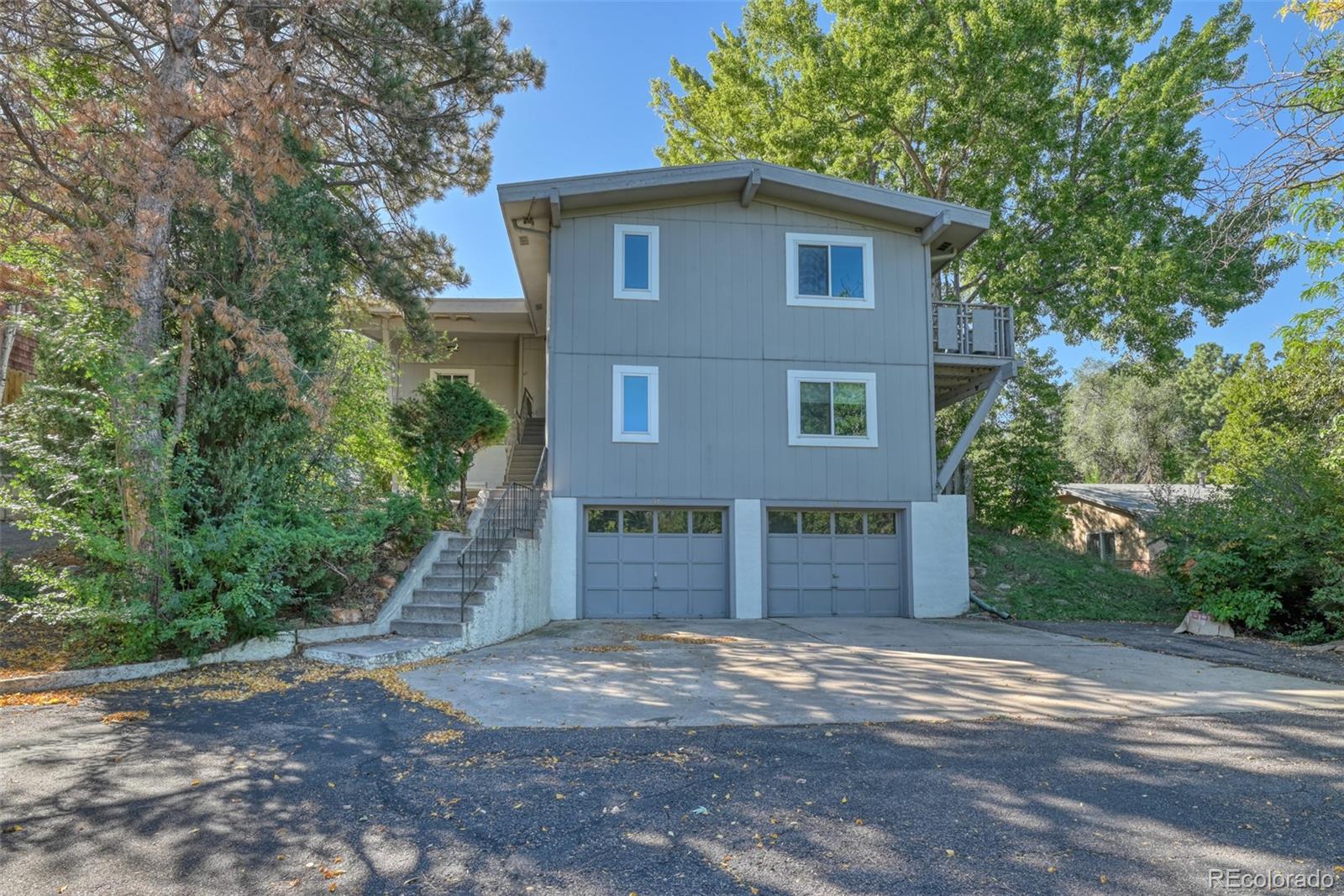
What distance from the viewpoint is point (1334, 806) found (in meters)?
3.90

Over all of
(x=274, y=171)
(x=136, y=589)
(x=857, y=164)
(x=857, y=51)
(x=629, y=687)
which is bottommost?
(x=629, y=687)

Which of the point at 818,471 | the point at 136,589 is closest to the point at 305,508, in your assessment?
the point at 136,589

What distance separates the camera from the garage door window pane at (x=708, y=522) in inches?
481

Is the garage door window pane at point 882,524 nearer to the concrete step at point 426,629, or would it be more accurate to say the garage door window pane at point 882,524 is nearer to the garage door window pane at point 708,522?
the garage door window pane at point 708,522

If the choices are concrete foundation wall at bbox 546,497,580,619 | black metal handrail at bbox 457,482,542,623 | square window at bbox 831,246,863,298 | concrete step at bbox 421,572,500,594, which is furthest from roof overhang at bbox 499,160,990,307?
concrete step at bbox 421,572,500,594

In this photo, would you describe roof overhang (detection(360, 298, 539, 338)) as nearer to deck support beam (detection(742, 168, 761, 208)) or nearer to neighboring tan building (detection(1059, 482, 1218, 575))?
deck support beam (detection(742, 168, 761, 208))

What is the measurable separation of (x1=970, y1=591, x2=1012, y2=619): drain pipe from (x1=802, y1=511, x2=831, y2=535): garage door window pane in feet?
9.43

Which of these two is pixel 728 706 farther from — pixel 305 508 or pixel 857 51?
pixel 857 51

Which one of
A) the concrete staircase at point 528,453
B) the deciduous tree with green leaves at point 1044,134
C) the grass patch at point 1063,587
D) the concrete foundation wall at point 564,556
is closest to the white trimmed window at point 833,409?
the concrete foundation wall at point 564,556

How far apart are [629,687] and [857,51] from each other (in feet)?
53.6

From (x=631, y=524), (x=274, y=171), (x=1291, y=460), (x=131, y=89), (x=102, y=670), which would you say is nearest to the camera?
(x=102, y=670)

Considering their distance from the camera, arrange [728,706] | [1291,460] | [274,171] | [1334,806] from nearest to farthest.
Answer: [1334,806]
[728,706]
[274,171]
[1291,460]

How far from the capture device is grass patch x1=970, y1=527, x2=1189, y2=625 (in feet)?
41.5

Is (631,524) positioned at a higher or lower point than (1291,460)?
lower
